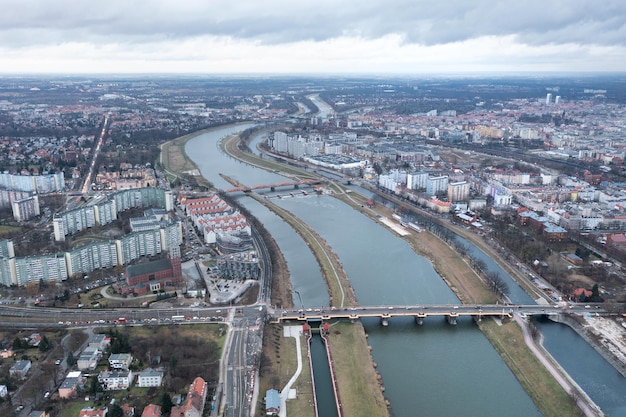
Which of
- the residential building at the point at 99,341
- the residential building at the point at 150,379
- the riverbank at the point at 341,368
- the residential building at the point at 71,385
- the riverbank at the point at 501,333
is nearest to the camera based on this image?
the residential building at the point at 71,385

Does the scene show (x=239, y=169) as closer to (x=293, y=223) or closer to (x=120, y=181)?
(x=120, y=181)

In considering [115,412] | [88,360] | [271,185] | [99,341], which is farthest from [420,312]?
[271,185]

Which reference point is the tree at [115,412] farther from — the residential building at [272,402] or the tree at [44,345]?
the tree at [44,345]

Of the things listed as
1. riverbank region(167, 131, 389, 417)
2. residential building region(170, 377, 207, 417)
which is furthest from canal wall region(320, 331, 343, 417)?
residential building region(170, 377, 207, 417)

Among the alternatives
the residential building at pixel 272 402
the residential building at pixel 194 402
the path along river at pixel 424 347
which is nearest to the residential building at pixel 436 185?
the path along river at pixel 424 347

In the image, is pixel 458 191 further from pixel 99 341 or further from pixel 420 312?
pixel 99 341

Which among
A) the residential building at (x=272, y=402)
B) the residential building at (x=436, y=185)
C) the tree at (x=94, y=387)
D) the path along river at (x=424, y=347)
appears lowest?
the path along river at (x=424, y=347)

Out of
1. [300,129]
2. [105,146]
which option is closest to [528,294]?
[105,146]
